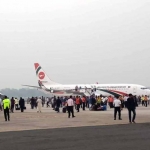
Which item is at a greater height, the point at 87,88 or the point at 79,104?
the point at 87,88

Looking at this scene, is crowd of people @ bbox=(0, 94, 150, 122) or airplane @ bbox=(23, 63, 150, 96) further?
airplane @ bbox=(23, 63, 150, 96)

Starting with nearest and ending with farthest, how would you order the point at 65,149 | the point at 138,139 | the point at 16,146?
the point at 65,149
the point at 16,146
the point at 138,139

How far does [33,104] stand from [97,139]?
129 ft

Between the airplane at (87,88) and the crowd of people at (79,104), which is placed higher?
the airplane at (87,88)

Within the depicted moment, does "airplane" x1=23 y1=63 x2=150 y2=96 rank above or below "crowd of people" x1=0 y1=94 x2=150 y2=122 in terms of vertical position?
above

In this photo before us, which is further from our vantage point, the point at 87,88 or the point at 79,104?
the point at 87,88

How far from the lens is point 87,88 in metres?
77.7

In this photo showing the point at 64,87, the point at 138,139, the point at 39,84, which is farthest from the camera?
the point at 39,84

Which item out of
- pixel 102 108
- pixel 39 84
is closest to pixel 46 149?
pixel 102 108

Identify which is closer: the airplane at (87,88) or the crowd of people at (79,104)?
the crowd of people at (79,104)

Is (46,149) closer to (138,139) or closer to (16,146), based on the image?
(16,146)

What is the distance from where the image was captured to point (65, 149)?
13203 millimetres

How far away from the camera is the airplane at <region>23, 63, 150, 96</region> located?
7331cm

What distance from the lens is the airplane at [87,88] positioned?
73312 millimetres
